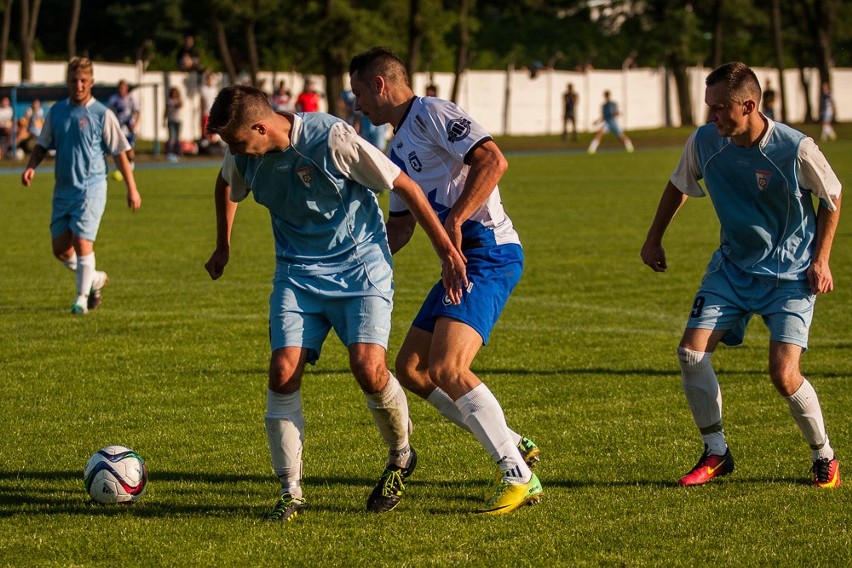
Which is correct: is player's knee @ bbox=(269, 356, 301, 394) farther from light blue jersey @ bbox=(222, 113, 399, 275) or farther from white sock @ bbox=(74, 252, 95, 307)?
white sock @ bbox=(74, 252, 95, 307)

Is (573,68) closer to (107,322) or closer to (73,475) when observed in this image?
(107,322)

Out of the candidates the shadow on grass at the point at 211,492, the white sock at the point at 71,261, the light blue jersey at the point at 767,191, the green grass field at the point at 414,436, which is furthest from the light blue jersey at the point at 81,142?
the light blue jersey at the point at 767,191

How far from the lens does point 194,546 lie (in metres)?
5.01

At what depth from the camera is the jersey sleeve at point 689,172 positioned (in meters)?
5.94

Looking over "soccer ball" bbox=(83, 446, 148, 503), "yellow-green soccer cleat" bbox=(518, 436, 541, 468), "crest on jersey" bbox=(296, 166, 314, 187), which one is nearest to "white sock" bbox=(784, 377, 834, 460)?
"yellow-green soccer cleat" bbox=(518, 436, 541, 468)

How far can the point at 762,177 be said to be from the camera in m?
5.73

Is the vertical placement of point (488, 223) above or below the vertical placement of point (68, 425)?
above

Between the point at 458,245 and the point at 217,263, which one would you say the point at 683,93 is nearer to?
the point at 217,263

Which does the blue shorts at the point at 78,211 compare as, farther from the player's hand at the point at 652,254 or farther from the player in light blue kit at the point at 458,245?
the player's hand at the point at 652,254

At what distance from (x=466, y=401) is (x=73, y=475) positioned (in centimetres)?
200

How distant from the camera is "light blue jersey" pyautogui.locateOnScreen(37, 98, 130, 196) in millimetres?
11125

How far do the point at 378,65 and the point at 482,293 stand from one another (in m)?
1.11

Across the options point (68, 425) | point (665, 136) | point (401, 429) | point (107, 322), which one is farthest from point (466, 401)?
point (665, 136)

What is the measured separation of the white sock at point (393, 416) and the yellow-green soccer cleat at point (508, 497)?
0.50 m
